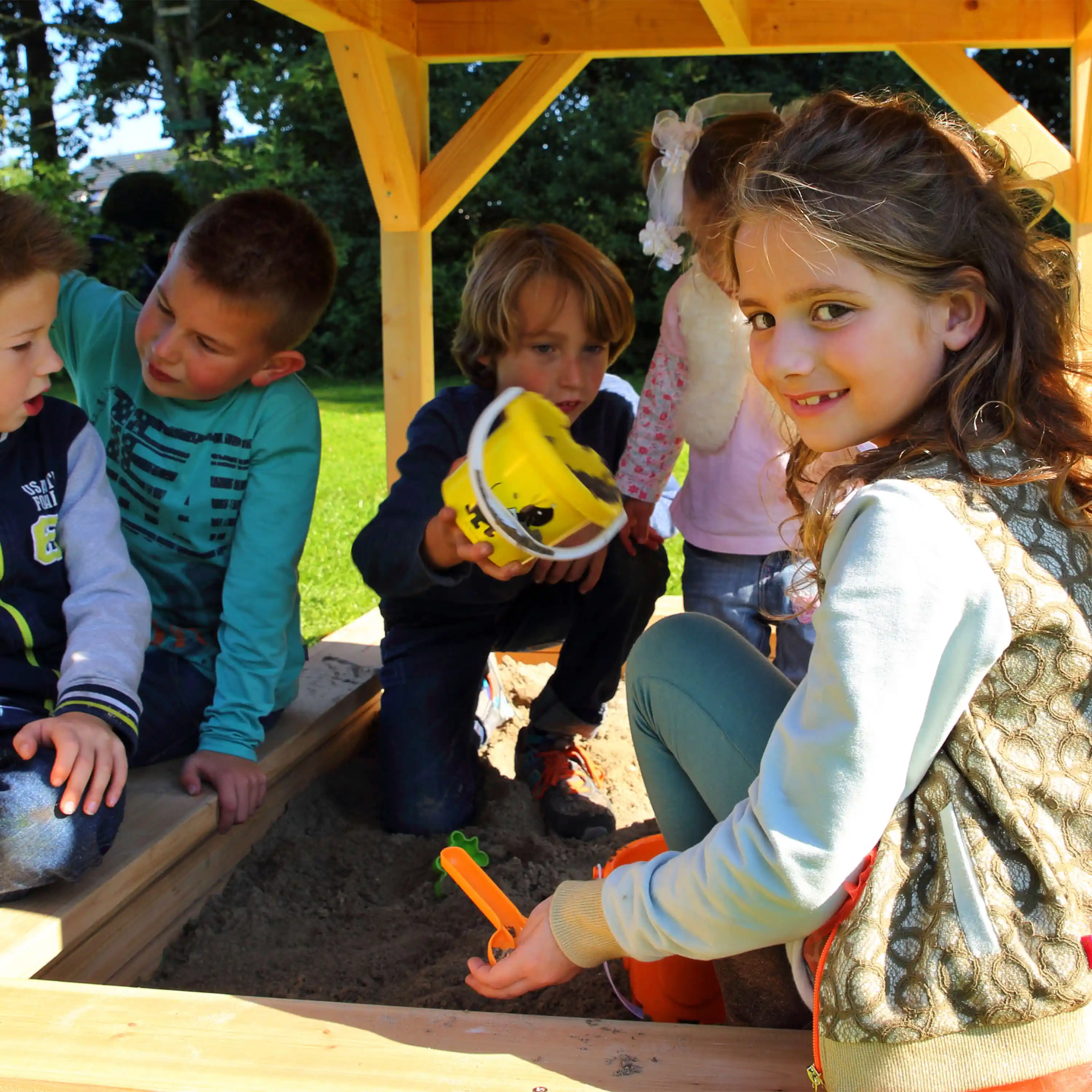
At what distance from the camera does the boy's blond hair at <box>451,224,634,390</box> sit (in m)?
2.30

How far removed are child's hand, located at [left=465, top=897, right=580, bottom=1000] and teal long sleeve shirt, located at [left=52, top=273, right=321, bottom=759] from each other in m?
0.89

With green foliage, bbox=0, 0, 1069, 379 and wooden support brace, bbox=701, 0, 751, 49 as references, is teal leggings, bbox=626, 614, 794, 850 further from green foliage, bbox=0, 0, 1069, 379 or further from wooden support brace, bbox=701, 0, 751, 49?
green foliage, bbox=0, 0, 1069, 379

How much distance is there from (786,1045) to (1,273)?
143 cm

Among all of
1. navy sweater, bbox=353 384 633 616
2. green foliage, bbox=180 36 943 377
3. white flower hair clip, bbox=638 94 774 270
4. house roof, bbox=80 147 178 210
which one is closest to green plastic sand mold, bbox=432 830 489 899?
navy sweater, bbox=353 384 633 616

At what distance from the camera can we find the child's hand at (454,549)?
1814mm

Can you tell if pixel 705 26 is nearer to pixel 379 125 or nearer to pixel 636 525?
pixel 379 125

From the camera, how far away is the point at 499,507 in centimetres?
165

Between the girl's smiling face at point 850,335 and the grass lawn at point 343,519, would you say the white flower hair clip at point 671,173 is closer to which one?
the girl's smiling face at point 850,335

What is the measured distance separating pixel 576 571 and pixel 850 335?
1344 millimetres

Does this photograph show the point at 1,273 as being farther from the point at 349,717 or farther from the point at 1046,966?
the point at 1046,966

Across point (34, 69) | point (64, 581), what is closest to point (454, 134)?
point (34, 69)

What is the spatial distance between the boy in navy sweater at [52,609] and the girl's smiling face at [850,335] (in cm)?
105

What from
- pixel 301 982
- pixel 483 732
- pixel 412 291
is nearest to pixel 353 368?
pixel 412 291

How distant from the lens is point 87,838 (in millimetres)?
1512
